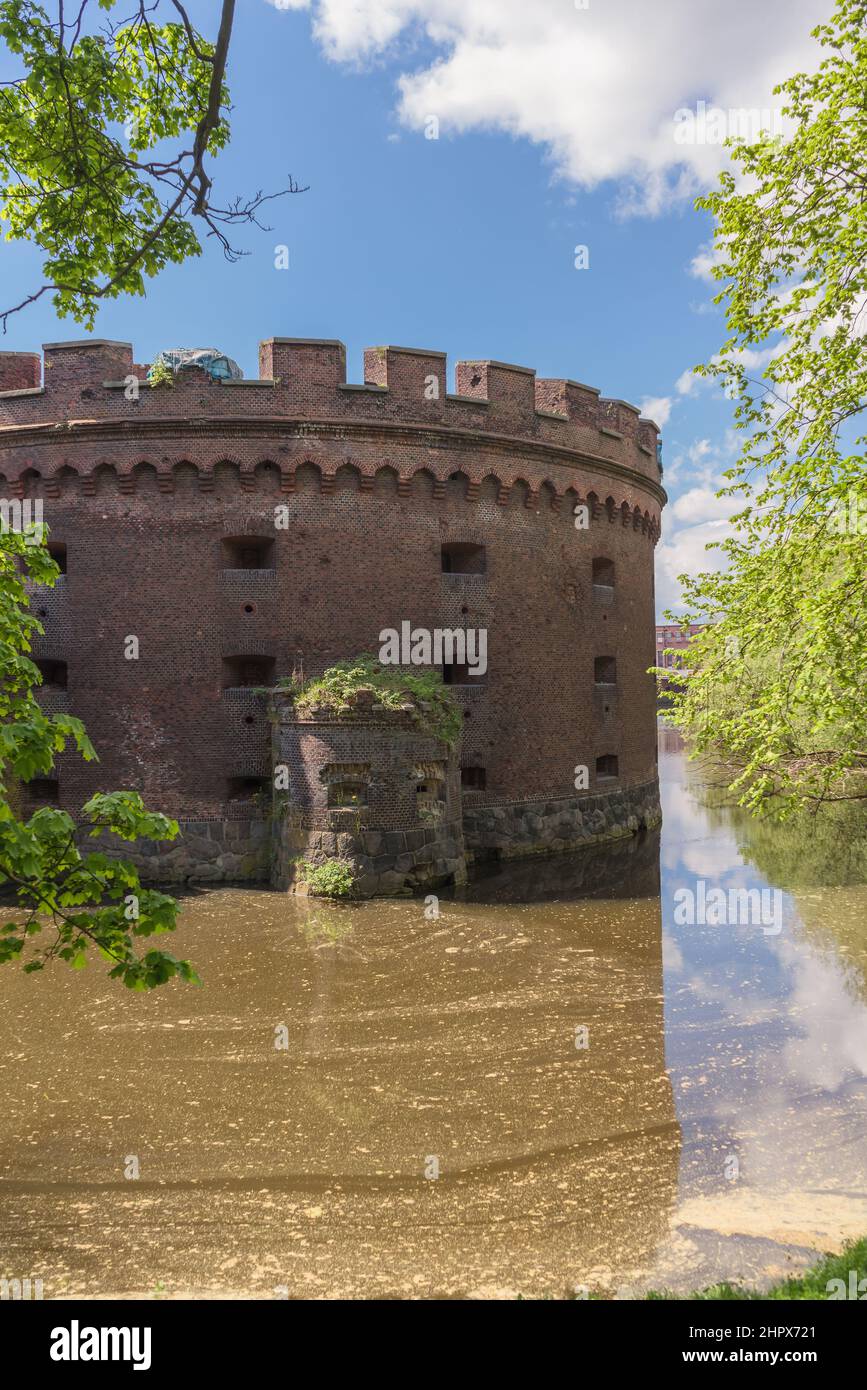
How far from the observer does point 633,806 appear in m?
16.7

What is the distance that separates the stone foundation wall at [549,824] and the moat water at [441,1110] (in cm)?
370

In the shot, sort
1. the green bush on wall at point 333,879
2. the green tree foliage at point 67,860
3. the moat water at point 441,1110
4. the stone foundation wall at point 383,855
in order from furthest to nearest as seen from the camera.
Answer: the stone foundation wall at point 383,855 < the green bush on wall at point 333,879 < the moat water at point 441,1110 < the green tree foliage at point 67,860

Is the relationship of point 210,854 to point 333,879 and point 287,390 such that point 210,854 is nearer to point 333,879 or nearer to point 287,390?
point 333,879

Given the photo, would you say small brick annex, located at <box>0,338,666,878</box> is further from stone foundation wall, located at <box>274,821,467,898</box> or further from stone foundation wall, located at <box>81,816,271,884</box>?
stone foundation wall, located at <box>274,821,467,898</box>

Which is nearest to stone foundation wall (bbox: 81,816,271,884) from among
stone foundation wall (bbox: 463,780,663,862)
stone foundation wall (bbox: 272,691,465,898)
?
stone foundation wall (bbox: 272,691,465,898)

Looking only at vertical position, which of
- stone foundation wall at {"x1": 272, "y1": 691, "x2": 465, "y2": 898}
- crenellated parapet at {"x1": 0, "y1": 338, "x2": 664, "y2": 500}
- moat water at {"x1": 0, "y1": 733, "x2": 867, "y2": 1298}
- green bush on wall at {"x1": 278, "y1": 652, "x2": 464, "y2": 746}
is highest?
crenellated parapet at {"x1": 0, "y1": 338, "x2": 664, "y2": 500}

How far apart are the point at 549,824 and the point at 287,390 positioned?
27.4 feet

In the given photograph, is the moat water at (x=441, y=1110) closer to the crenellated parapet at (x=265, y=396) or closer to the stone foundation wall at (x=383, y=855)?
the stone foundation wall at (x=383, y=855)

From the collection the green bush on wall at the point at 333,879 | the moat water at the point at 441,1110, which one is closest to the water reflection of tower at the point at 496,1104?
the moat water at the point at 441,1110

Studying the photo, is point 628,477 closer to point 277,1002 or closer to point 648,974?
point 648,974

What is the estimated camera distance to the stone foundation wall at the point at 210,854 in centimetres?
1258

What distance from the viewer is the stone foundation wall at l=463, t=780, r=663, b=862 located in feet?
46.1

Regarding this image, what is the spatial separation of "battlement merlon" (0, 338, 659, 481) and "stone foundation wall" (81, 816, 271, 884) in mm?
6243
